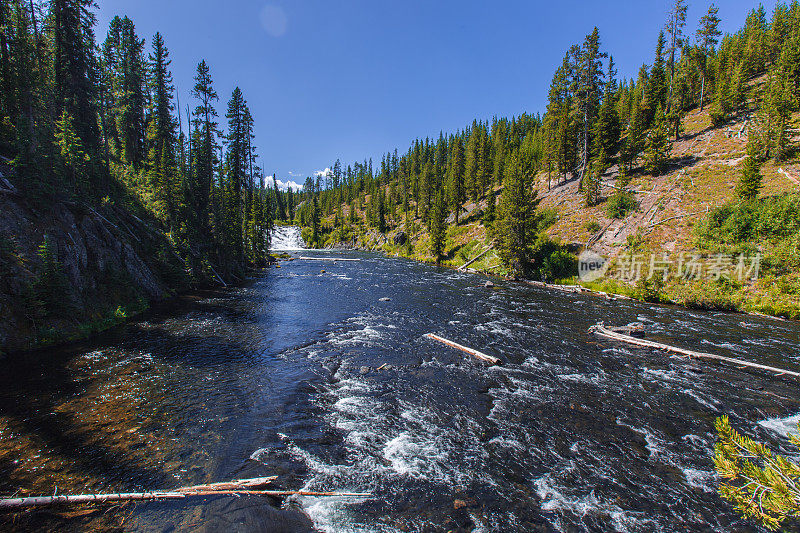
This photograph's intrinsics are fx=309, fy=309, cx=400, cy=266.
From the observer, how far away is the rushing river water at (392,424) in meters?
7.04

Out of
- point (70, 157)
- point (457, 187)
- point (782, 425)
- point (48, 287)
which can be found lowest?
point (782, 425)

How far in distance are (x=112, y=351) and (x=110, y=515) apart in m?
11.4

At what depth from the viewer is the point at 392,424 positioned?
10.2 metres

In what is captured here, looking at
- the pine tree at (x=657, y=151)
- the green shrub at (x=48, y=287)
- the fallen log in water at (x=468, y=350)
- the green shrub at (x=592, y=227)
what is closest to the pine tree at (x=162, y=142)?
the green shrub at (x=48, y=287)

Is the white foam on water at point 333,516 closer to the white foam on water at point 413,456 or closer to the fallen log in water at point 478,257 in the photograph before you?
the white foam on water at point 413,456

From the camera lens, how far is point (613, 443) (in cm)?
947

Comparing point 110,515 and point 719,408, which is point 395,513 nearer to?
Result: point 110,515

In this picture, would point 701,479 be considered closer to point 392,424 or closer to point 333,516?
point 392,424

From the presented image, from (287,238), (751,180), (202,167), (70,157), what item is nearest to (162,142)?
(202,167)


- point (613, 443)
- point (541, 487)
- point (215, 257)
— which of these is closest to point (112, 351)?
point (541, 487)

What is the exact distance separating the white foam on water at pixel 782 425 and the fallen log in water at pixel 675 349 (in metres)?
4.15

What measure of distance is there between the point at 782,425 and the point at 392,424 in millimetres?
12873

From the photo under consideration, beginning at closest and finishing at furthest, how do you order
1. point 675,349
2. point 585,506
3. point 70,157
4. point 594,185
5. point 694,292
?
point 585,506, point 675,349, point 70,157, point 694,292, point 594,185

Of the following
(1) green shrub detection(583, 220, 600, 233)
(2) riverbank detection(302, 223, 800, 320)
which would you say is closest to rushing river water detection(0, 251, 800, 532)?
(2) riverbank detection(302, 223, 800, 320)
